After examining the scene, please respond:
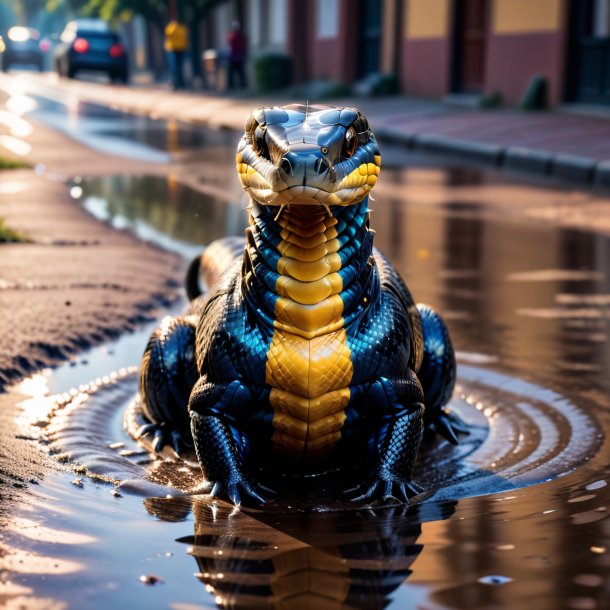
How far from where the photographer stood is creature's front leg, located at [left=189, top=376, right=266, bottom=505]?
3285mm

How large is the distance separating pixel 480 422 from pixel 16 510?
1.89 metres

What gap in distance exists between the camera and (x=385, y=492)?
129 inches

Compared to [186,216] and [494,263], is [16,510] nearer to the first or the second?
[494,263]

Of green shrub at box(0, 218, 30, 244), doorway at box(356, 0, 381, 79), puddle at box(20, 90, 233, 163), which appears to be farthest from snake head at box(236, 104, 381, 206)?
doorway at box(356, 0, 381, 79)

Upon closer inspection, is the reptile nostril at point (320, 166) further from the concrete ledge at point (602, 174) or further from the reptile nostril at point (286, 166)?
the concrete ledge at point (602, 174)

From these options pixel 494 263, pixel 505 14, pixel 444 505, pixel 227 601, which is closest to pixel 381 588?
pixel 227 601

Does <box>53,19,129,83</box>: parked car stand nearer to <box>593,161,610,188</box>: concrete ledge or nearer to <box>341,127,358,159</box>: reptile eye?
<box>593,161,610,188</box>: concrete ledge

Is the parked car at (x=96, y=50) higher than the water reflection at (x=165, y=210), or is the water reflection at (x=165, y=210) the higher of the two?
the parked car at (x=96, y=50)

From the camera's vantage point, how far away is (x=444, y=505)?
128 inches

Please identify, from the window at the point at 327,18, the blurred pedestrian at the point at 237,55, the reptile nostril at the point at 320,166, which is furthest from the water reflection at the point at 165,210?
the blurred pedestrian at the point at 237,55

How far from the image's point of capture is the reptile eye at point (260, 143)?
3086mm

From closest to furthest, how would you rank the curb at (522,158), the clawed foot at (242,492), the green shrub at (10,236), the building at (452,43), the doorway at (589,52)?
the clawed foot at (242,492) < the green shrub at (10,236) < the curb at (522,158) < the doorway at (589,52) < the building at (452,43)

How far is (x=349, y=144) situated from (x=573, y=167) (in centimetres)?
1086

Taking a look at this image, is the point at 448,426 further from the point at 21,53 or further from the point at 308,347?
the point at 21,53
